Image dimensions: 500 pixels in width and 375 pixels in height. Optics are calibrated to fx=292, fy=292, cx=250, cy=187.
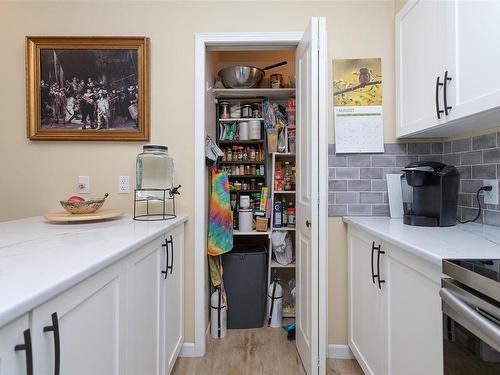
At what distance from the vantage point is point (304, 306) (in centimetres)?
180

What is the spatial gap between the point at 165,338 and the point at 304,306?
83cm

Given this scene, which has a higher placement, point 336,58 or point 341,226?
point 336,58

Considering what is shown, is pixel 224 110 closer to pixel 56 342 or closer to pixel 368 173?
pixel 368 173

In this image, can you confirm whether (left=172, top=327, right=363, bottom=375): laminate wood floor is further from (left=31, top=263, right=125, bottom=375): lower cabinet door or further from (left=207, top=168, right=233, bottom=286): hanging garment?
(left=31, top=263, right=125, bottom=375): lower cabinet door

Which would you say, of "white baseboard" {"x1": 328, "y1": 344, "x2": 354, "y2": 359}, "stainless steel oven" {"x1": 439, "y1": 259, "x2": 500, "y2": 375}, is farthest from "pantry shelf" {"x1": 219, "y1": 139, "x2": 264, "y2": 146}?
"stainless steel oven" {"x1": 439, "y1": 259, "x2": 500, "y2": 375}

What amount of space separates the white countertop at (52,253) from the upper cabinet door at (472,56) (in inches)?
55.4

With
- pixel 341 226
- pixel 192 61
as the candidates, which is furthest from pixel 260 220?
pixel 192 61

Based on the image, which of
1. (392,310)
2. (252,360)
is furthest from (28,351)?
(252,360)

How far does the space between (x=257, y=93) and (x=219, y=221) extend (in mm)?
1243

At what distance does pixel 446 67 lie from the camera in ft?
4.33

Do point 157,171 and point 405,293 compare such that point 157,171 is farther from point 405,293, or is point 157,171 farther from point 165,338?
point 405,293

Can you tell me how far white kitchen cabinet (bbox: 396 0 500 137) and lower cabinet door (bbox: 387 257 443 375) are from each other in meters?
0.70

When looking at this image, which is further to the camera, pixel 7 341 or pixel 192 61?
pixel 192 61

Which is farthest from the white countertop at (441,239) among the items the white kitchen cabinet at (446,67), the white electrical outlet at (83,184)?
the white electrical outlet at (83,184)
